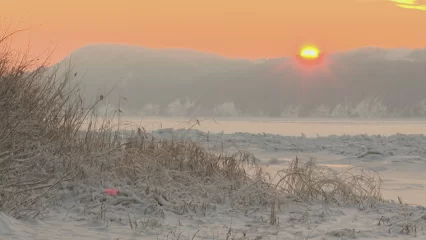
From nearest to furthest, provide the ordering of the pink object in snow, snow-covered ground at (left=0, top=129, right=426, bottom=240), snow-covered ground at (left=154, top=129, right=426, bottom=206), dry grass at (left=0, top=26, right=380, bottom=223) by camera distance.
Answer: snow-covered ground at (left=0, top=129, right=426, bottom=240) < dry grass at (left=0, top=26, right=380, bottom=223) < the pink object in snow < snow-covered ground at (left=154, top=129, right=426, bottom=206)

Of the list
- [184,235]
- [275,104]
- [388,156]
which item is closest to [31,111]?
[184,235]

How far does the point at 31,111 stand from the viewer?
264 inches

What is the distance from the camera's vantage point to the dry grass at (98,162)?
613 centimetres

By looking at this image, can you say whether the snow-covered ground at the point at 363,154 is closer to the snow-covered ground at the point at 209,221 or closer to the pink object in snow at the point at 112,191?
the snow-covered ground at the point at 209,221

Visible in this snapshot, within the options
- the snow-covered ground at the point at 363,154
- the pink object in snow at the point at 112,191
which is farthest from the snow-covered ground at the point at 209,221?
the snow-covered ground at the point at 363,154

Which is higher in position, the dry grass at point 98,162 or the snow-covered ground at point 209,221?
the dry grass at point 98,162

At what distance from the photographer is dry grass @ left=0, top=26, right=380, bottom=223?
20.1 feet

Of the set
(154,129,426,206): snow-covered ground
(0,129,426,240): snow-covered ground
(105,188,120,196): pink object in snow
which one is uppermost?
(154,129,426,206): snow-covered ground

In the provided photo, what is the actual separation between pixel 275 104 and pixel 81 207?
182302mm

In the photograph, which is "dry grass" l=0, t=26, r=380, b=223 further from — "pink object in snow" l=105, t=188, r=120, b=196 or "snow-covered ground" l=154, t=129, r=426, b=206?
"snow-covered ground" l=154, t=129, r=426, b=206

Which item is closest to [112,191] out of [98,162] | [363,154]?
[98,162]

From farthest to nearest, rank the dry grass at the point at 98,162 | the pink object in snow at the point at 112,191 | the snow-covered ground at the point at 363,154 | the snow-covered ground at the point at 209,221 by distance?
the snow-covered ground at the point at 363,154 < the pink object in snow at the point at 112,191 < the dry grass at the point at 98,162 < the snow-covered ground at the point at 209,221

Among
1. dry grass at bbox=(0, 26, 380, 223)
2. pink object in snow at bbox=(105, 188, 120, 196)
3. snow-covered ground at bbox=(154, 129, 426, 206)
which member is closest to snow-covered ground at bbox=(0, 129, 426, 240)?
pink object in snow at bbox=(105, 188, 120, 196)

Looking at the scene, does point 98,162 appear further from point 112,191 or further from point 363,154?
point 363,154
